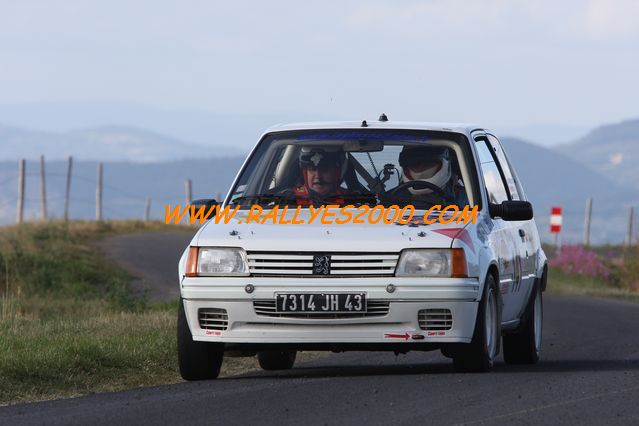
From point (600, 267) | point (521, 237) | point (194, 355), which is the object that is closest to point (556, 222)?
point (600, 267)

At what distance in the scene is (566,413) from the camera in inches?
332

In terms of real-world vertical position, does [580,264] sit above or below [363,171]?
below

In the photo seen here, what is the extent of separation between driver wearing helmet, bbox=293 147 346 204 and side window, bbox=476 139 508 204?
1056 millimetres

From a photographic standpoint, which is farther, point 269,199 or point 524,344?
point 524,344

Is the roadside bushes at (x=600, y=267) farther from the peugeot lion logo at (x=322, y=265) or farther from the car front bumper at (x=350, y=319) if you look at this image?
the peugeot lion logo at (x=322, y=265)

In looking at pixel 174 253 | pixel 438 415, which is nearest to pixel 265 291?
pixel 438 415

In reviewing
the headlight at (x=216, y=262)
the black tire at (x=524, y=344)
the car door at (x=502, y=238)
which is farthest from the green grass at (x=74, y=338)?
the car door at (x=502, y=238)

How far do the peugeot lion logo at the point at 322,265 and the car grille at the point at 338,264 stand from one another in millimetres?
19

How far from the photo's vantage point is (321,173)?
37.1 ft

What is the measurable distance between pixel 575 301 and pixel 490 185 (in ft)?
44.6

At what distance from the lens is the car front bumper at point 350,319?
32.9 ft

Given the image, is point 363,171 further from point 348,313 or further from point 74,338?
point 74,338

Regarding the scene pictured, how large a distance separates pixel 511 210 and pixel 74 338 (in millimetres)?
3639

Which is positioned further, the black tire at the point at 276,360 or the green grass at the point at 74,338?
the black tire at the point at 276,360
